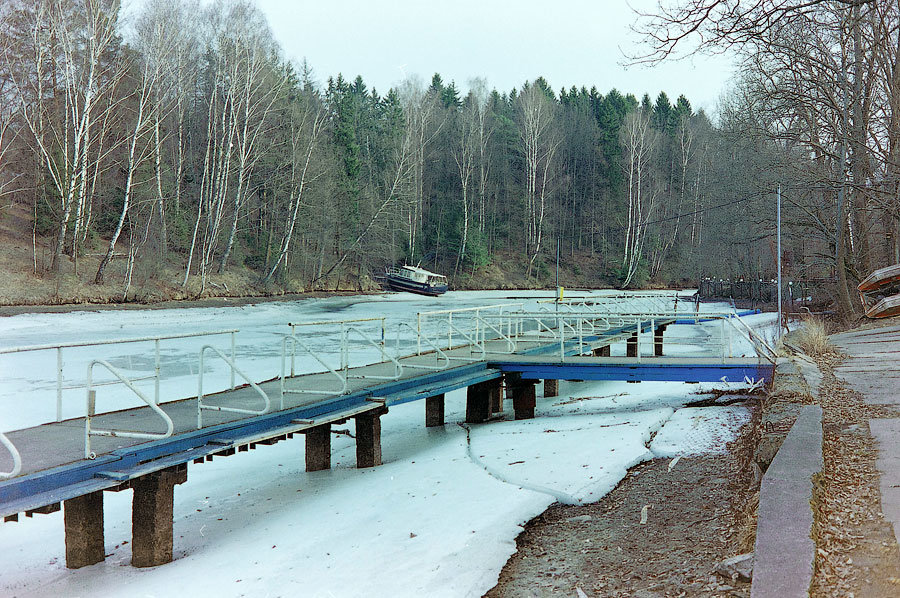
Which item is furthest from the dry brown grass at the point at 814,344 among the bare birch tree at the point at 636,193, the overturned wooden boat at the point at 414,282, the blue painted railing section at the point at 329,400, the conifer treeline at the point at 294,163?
the bare birch tree at the point at 636,193

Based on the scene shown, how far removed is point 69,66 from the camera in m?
27.6

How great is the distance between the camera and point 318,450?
1051 centimetres

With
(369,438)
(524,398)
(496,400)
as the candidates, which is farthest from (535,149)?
(369,438)

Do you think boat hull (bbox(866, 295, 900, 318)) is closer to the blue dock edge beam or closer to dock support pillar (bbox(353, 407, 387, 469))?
dock support pillar (bbox(353, 407, 387, 469))

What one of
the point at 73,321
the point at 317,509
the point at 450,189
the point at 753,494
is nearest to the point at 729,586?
the point at 753,494

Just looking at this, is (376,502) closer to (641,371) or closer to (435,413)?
(435,413)

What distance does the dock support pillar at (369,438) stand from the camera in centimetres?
1043

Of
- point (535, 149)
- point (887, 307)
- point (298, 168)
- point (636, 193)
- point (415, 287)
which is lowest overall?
point (887, 307)

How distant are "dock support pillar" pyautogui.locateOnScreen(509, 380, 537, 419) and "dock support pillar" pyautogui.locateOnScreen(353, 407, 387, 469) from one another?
4.50 m

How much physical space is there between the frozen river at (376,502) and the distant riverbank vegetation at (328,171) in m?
14.7

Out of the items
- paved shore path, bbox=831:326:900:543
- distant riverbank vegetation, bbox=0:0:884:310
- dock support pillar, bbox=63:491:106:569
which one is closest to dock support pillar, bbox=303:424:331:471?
dock support pillar, bbox=63:491:106:569

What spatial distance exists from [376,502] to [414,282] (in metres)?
45.4

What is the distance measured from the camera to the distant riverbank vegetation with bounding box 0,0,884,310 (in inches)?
1163

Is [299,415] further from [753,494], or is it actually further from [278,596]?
[753,494]
